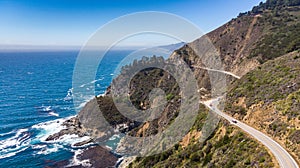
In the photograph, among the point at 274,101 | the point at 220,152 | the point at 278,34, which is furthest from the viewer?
the point at 278,34

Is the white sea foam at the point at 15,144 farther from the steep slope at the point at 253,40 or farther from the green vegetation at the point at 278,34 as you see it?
the green vegetation at the point at 278,34

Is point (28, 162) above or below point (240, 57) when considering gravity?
below

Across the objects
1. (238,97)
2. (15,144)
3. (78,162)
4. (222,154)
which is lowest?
(78,162)

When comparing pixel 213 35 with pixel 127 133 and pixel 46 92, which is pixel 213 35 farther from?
pixel 46 92

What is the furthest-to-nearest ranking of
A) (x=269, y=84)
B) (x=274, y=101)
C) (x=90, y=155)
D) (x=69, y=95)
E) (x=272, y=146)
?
(x=69, y=95) < (x=90, y=155) < (x=269, y=84) < (x=274, y=101) < (x=272, y=146)

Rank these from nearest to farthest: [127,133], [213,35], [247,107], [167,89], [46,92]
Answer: [247,107], [127,133], [167,89], [213,35], [46,92]

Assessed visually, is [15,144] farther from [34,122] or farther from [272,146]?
[272,146]

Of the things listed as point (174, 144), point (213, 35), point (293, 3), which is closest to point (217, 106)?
point (174, 144)

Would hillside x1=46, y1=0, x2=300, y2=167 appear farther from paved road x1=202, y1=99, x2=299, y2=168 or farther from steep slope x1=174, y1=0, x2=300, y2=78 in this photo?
paved road x1=202, y1=99, x2=299, y2=168

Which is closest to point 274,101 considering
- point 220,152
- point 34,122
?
point 220,152

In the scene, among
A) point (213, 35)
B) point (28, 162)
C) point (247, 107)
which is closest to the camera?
point (247, 107)

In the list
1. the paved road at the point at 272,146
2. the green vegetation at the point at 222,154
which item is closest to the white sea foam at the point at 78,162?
the green vegetation at the point at 222,154
